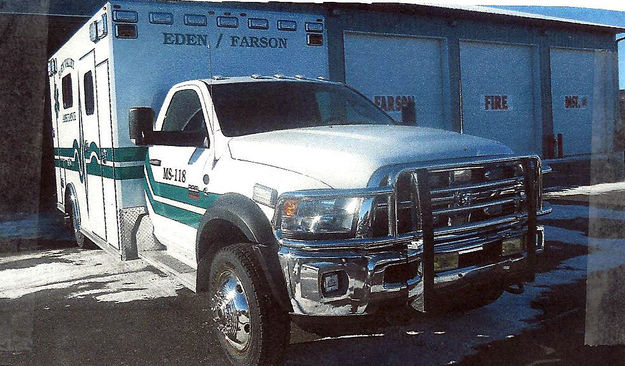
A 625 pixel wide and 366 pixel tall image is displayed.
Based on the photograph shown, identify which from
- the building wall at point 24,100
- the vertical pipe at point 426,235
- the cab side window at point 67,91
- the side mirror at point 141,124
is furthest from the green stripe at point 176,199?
the building wall at point 24,100

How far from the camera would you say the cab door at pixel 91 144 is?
612 centimetres

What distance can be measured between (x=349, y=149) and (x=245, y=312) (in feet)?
3.83

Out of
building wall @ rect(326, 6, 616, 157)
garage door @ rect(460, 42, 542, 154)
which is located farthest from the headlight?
→ garage door @ rect(460, 42, 542, 154)

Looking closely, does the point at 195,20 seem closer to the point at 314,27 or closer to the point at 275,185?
the point at 314,27

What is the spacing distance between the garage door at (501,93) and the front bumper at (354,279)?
15.7m

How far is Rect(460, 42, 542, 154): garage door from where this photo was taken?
18.6 m

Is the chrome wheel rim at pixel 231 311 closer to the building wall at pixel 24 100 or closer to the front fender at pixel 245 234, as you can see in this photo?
the front fender at pixel 245 234

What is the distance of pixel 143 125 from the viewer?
174 inches

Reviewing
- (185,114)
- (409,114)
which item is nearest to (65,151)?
(185,114)

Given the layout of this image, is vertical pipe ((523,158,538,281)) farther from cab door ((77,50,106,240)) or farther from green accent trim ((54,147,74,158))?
green accent trim ((54,147,74,158))

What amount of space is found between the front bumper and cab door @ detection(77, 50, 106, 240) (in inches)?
142

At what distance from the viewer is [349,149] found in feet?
11.1

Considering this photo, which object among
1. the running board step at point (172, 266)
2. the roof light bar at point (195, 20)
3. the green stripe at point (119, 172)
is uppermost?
the roof light bar at point (195, 20)

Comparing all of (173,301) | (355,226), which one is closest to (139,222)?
(173,301)
